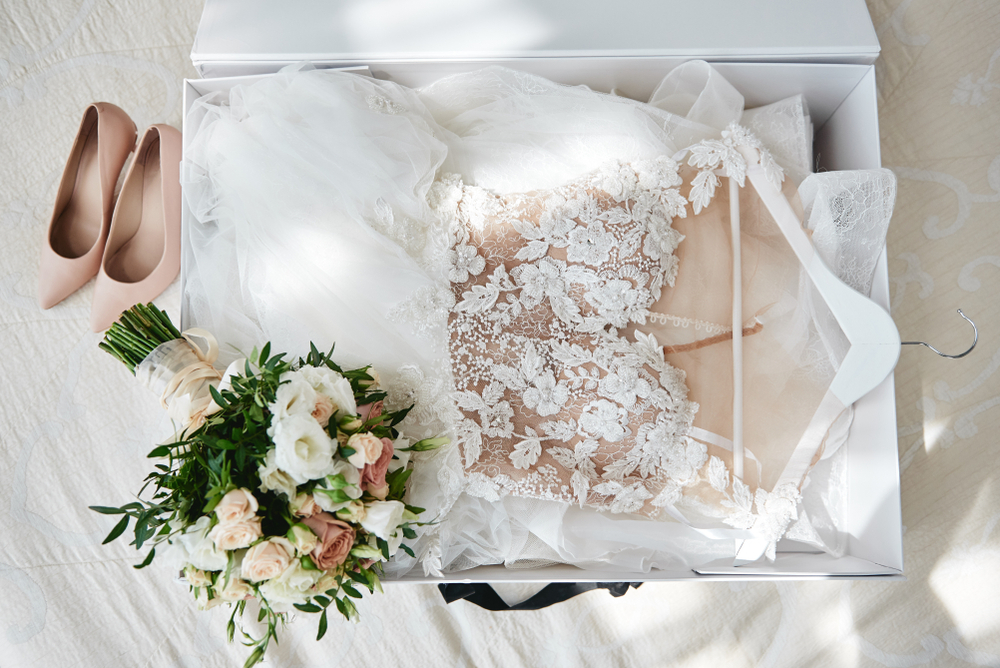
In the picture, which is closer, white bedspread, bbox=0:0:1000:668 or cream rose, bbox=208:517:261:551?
cream rose, bbox=208:517:261:551

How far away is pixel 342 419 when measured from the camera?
79cm

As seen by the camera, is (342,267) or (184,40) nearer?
(342,267)

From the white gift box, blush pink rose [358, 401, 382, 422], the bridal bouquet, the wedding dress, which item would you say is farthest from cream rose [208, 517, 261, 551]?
the white gift box

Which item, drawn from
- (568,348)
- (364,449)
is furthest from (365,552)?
(568,348)

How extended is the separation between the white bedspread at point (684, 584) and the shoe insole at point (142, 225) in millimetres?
93

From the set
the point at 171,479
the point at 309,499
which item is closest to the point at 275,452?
the point at 309,499

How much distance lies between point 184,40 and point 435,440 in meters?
1.28

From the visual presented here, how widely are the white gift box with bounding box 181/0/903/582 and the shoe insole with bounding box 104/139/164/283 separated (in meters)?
0.30

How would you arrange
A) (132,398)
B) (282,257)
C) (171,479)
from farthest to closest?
(132,398) < (282,257) < (171,479)

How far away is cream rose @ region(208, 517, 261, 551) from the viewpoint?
0.69m

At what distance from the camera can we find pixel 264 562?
27.6 inches

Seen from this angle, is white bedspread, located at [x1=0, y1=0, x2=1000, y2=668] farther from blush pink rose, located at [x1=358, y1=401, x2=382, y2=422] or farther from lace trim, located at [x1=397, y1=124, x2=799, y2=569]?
blush pink rose, located at [x1=358, y1=401, x2=382, y2=422]

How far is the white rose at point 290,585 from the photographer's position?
0.72 metres

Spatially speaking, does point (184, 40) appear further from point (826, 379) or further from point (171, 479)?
point (826, 379)
